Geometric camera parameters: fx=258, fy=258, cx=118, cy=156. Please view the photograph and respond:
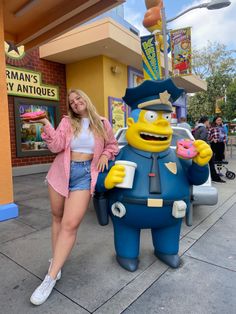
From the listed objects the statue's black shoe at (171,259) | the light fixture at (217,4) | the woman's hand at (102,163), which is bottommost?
the statue's black shoe at (171,259)

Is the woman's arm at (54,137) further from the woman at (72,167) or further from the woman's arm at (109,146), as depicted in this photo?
→ the woman's arm at (109,146)

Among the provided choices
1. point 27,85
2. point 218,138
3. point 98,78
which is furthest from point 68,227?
point 27,85

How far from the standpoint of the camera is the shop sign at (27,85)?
25.1ft

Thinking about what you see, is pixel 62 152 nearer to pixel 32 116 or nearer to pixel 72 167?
pixel 72 167

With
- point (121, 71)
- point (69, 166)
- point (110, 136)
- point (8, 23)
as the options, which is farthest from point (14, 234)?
point (121, 71)

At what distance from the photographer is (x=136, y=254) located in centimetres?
Result: 261

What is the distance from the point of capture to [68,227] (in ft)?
7.18

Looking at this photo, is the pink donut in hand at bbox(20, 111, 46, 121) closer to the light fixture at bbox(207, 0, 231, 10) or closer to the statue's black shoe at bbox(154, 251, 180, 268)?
the statue's black shoe at bbox(154, 251, 180, 268)

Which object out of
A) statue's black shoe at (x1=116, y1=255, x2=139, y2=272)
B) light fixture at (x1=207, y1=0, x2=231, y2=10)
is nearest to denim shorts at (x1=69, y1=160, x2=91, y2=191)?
statue's black shoe at (x1=116, y1=255, x2=139, y2=272)

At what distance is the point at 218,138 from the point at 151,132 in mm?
5914

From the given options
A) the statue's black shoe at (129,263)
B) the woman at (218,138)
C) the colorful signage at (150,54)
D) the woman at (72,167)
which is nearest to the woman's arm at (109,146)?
the woman at (72,167)

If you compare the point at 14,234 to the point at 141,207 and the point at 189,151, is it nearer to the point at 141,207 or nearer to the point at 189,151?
Answer: the point at 141,207

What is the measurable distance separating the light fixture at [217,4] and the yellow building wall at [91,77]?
344cm

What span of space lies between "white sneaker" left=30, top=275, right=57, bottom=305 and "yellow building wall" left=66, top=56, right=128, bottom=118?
6747 millimetres
